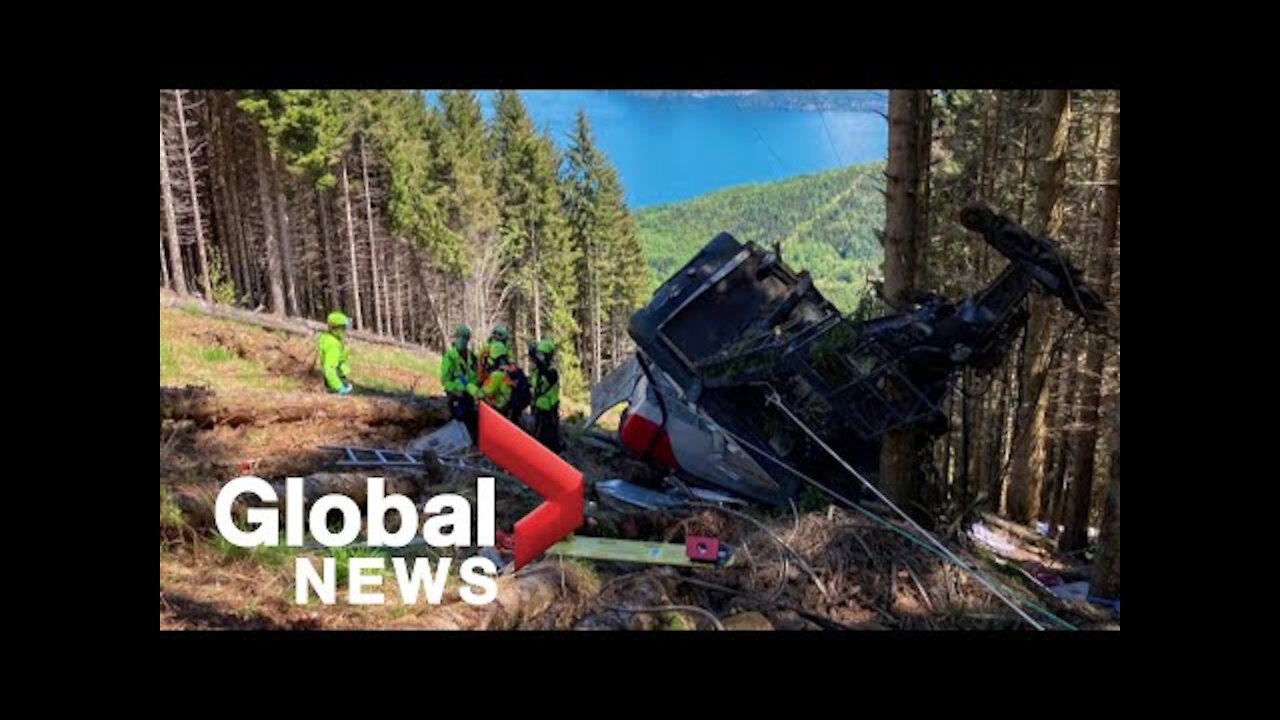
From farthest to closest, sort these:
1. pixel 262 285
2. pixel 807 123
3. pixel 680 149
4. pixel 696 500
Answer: pixel 262 285
pixel 680 149
pixel 696 500
pixel 807 123

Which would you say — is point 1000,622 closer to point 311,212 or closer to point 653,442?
point 653,442

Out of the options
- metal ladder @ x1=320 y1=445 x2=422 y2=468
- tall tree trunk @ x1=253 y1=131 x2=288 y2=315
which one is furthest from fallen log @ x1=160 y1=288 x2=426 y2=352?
metal ladder @ x1=320 y1=445 x2=422 y2=468

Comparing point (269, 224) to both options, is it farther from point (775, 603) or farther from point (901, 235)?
point (775, 603)

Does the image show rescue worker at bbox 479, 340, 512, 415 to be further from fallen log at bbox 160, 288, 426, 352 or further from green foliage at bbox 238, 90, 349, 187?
green foliage at bbox 238, 90, 349, 187

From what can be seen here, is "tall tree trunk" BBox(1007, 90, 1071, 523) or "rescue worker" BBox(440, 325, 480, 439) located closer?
"rescue worker" BBox(440, 325, 480, 439)

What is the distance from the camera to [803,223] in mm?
15398

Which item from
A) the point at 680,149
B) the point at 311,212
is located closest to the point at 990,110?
the point at 680,149

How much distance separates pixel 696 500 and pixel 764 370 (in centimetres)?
125

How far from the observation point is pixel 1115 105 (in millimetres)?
9266

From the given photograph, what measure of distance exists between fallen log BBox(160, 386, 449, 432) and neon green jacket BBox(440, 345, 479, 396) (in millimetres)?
858

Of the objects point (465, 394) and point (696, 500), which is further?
point (465, 394)

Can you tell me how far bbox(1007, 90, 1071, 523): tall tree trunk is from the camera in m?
8.82

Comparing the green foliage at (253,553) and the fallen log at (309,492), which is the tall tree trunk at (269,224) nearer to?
the fallen log at (309,492)
